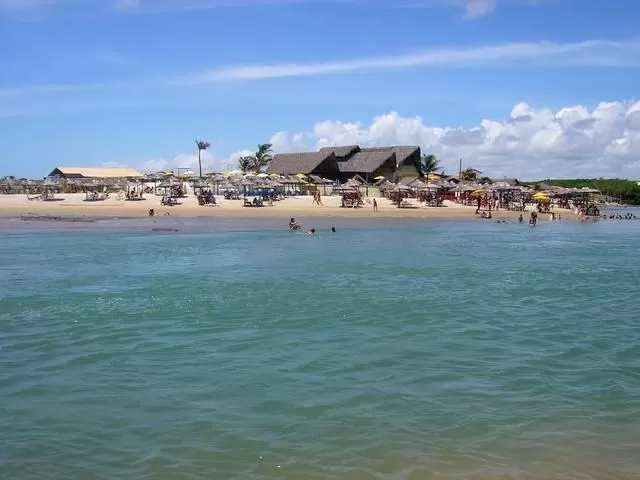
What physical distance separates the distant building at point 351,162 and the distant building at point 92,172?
16042 mm

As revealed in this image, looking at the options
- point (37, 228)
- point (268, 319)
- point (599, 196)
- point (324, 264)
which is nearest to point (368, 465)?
point (268, 319)

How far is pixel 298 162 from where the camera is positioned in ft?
197

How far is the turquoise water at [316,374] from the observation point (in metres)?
5.51

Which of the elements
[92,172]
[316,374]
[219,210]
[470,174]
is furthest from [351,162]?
[316,374]

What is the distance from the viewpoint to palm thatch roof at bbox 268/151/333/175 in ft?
192

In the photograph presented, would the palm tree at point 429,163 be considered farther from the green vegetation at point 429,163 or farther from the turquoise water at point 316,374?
the turquoise water at point 316,374

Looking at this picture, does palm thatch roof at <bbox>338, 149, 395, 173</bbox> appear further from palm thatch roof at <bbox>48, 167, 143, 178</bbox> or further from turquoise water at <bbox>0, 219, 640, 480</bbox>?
turquoise water at <bbox>0, 219, 640, 480</bbox>

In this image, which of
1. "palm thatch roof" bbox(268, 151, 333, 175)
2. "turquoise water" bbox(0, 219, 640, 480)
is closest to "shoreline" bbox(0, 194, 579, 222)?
"palm thatch roof" bbox(268, 151, 333, 175)

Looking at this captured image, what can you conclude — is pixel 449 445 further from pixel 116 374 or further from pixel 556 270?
pixel 556 270

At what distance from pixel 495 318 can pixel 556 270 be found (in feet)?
27.2

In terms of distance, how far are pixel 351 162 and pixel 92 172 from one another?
2640 cm

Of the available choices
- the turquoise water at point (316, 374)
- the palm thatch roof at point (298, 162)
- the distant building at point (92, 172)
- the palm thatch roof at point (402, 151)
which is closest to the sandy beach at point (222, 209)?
the palm thatch roof at point (298, 162)

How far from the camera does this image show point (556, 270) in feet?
61.8

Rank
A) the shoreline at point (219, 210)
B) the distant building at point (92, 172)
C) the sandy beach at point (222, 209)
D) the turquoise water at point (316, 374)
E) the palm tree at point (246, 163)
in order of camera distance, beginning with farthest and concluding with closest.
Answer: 1. the palm tree at point (246, 163)
2. the distant building at point (92, 172)
3. the sandy beach at point (222, 209)
4. the shoreline at point (219, 210)
5. the turquoise water at point (316, 374)
